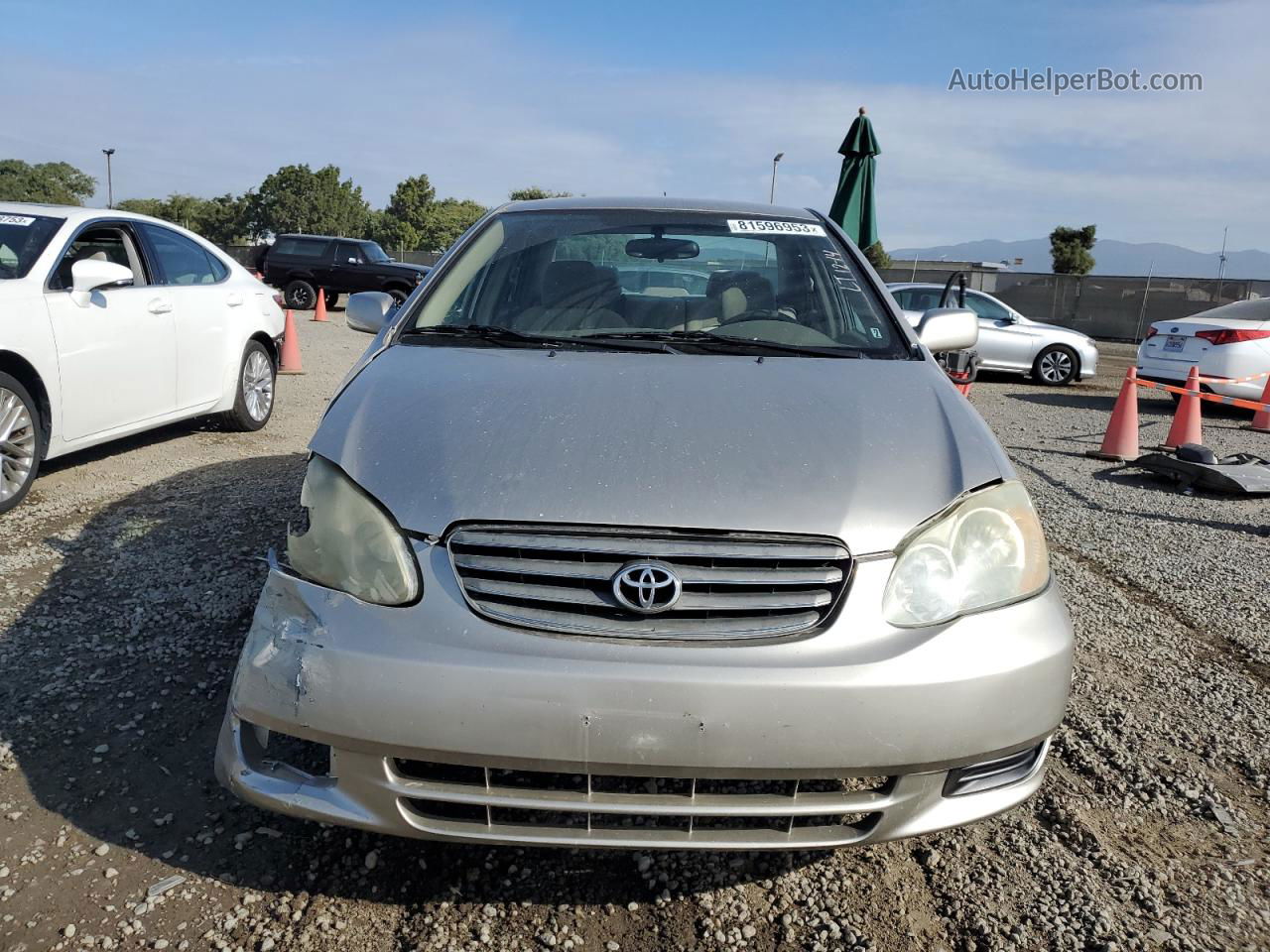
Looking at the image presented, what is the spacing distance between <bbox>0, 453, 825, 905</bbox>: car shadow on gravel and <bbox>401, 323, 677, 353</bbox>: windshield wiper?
1.33 metres

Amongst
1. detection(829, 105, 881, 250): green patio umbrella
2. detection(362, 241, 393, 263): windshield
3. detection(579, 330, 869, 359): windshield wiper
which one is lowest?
detection(579, 330, 869, 359): windshield wiper

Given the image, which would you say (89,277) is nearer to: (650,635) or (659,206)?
(659,206)

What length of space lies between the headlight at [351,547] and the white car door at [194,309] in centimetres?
449

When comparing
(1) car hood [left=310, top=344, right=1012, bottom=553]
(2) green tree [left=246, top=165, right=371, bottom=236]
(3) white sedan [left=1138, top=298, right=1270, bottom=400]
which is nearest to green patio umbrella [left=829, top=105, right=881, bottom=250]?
(3) white sedan [left=1138, top=298, right=1270, bottom=400]

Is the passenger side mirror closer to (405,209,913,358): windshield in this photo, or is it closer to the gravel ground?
the gravel ground

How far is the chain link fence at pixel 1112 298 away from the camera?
24375 mm

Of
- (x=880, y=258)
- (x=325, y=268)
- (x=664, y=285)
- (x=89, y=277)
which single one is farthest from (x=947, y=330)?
(x=880, y=258)

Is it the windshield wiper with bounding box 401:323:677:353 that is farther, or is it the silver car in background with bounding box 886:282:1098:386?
the silver car in background with bounding box 886:282:1098:386

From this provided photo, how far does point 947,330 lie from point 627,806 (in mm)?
2139

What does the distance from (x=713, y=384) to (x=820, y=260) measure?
110 centimetres

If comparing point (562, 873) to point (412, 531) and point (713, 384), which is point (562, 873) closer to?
point (412, 531)

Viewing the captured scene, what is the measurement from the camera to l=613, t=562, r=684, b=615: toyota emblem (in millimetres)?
1783

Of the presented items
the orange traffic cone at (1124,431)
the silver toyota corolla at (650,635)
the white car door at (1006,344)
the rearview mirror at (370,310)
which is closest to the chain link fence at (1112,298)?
the white car door at (1006,344)

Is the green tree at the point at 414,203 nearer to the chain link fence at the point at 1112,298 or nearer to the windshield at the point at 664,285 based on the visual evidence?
the chain link fence at the point at 1112,298
